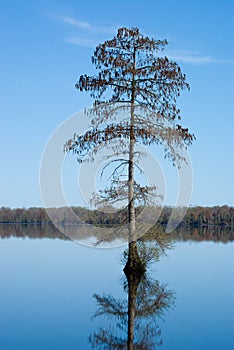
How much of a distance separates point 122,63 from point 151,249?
5.89 m

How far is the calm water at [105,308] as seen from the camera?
9.06 metres

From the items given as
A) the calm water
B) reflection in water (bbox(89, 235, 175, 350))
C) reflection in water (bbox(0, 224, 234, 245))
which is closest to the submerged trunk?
reflection in water (bbox(89, 235, 175, 350))

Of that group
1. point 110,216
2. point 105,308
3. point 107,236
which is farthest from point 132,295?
point 110,216

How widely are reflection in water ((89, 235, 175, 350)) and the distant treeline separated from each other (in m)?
1.00

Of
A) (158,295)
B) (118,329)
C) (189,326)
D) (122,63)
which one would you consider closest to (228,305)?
(158,295)

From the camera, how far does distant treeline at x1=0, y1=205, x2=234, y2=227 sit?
16.2 meters

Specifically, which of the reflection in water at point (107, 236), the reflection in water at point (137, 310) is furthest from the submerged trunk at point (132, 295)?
the reflection in water at point (107, 236)

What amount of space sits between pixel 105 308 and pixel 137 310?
82 cm

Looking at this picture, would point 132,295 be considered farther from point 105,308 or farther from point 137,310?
point 137,310

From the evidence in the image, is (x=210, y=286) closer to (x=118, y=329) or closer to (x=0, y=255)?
(x=118, y=329)

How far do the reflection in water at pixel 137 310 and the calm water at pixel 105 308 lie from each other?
20mm

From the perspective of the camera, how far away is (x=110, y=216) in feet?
53.1

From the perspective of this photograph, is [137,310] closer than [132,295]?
Yes

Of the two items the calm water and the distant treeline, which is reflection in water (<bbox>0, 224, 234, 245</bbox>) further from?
the calm water
